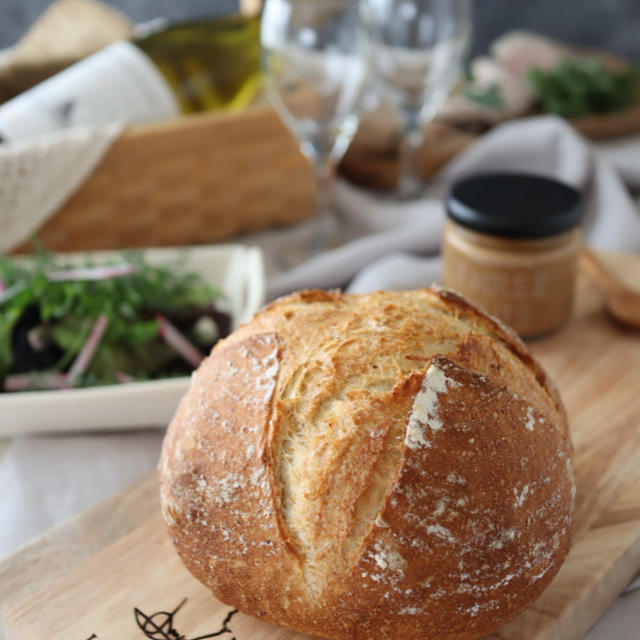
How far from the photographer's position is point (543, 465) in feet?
3.23

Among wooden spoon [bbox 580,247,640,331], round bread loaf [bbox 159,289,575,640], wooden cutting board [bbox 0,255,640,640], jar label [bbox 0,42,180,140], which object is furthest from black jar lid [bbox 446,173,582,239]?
jar label [bbox 0,42,180,140]

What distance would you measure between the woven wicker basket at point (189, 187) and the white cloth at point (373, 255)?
114 millimetres

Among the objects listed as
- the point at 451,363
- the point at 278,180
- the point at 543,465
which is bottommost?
the point at 278,180

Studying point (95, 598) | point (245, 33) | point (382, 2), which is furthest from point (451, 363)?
point (245, 33)

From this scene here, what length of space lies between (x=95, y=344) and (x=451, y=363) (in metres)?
0.84

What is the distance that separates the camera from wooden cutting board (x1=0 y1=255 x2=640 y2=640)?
3.40ft

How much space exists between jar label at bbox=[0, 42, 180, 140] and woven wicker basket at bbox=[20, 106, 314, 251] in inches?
4.9

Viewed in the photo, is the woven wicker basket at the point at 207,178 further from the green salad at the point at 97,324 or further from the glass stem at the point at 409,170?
the green salad at the point at 97,324

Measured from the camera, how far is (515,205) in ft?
5.03

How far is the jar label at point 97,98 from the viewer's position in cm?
198

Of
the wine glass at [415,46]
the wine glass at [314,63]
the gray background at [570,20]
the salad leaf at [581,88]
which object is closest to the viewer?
the wine glass at [314,63]

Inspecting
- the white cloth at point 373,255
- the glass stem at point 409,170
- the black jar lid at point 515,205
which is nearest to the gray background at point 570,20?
the white cloth at point 373,255

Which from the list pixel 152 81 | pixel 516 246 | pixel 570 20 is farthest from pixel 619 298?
pixel 570 20

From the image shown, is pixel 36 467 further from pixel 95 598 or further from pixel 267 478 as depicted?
pixel 267 478
